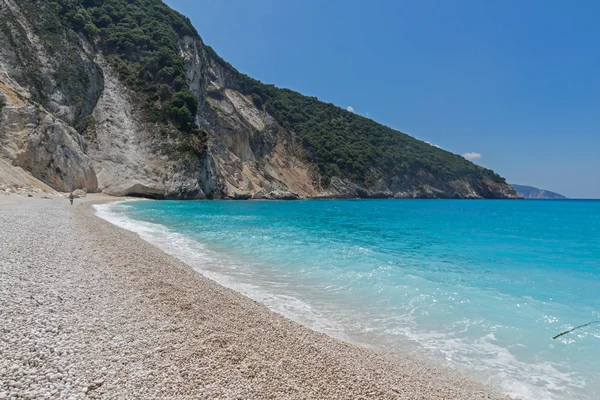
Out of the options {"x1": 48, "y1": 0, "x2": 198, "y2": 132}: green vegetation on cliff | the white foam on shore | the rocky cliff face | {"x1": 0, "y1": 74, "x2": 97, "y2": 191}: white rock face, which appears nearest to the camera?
the white foam on shore

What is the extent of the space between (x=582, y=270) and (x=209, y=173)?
182 ft

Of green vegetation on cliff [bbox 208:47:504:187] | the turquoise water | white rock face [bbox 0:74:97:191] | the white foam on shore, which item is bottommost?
the white foam on shore

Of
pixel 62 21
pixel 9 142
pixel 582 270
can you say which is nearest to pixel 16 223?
pixel 582 270

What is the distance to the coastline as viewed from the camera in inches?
136

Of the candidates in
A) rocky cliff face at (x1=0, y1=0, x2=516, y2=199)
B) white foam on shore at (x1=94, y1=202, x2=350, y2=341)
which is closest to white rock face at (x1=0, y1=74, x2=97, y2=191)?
rocky cliff face at (x1=0, y1=0, x2=516, y2=199)

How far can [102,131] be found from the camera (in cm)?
5288

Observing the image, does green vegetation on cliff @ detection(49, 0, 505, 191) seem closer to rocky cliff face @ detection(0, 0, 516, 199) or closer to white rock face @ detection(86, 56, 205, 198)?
rocky cliff face @ detection(0, 0, 516, 199)

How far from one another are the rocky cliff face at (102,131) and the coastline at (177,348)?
108ft

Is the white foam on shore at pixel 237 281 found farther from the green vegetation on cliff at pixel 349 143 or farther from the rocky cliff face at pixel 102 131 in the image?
the green vegetation on cliff at pixel 349 143

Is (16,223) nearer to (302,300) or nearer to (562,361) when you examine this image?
(302,300)

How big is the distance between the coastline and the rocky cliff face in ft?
Answer: 108

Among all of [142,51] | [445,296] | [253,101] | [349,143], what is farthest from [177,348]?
[349,143]

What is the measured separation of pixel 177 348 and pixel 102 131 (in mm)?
58618

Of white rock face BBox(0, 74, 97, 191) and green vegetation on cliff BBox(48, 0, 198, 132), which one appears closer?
white rock face BBox(0, 74, 97, 191)
